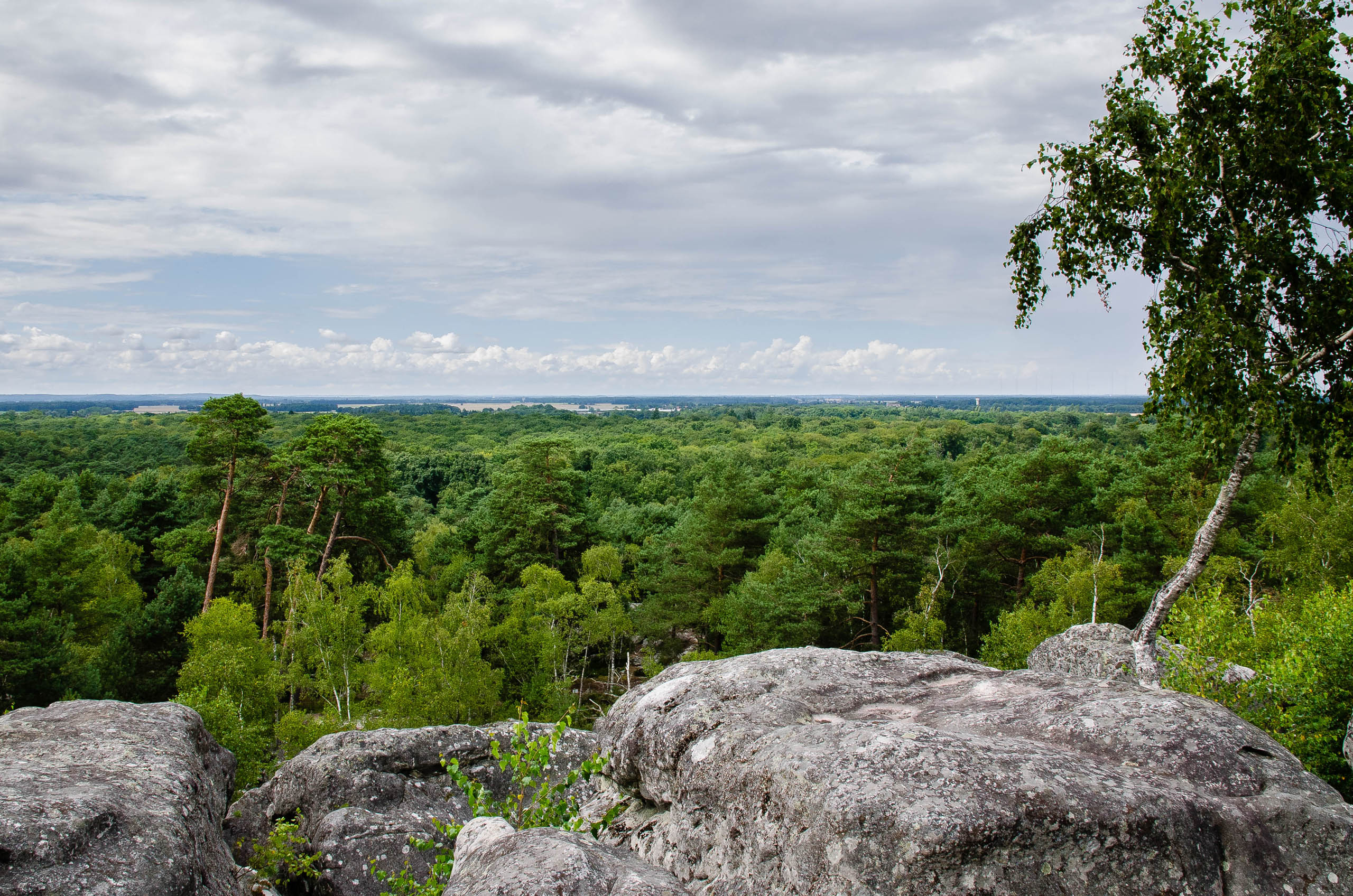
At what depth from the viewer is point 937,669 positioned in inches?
345

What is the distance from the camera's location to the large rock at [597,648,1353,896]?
4961 mm

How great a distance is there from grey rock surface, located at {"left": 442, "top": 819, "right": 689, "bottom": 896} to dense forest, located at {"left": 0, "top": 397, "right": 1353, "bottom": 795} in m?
9.89

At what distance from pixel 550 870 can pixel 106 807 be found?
633cm

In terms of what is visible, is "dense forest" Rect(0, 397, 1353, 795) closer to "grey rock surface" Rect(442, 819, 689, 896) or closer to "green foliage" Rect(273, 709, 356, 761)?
"green foliage" Rect(273, 709, 356, 761)

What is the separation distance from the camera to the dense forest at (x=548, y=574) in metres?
23.9

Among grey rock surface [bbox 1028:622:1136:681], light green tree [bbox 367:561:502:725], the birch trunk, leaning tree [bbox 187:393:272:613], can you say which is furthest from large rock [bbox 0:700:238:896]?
leaning tree [bbox 187:393:272:613]

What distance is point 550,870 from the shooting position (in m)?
5.45

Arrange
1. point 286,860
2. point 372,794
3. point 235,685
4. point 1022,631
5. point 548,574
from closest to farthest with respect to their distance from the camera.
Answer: point 286,860 < point 372,794 < point 235,685 < point 1022,631 < point 548,574

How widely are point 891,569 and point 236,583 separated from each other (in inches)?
1214

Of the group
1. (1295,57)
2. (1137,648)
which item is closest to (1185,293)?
(1295,57)

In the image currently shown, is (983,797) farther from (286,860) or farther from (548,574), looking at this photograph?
(548,574)

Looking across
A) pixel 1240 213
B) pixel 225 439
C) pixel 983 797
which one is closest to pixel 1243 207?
pixel 1240 213

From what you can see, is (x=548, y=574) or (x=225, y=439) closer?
(x=225, y=439)

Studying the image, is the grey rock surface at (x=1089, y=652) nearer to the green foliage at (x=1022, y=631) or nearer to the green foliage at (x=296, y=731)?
the green foliage at (x=1022, y=631)
